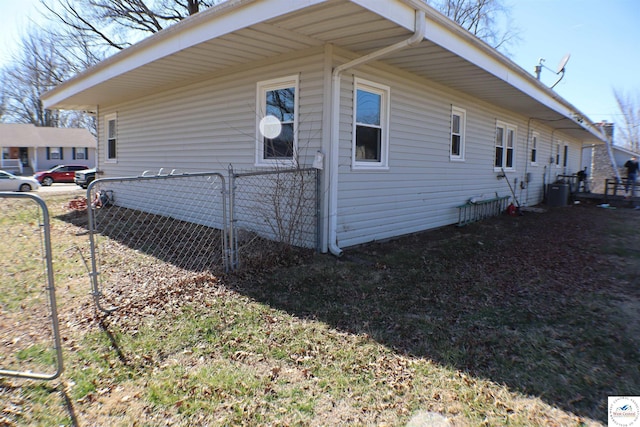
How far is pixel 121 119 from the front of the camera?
1072 centimetres

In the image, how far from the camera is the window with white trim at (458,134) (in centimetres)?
893

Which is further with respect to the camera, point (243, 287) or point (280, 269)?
point (280, 269)

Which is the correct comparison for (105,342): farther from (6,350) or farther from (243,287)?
(243,287)

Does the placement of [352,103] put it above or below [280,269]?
above

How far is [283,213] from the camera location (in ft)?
19.9

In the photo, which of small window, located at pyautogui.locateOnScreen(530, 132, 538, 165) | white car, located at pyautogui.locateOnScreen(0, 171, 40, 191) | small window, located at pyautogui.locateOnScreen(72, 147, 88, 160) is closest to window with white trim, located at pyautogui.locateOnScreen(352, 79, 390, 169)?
small window, located at pyautogui.locateOnScreen(530, 132, 538, 165)

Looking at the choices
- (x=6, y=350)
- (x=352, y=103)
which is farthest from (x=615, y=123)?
(x=6, y=350)

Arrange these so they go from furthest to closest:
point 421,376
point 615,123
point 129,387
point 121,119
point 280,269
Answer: point 615,123
point 121,119
point 280,269
point 421,376
point 129,387

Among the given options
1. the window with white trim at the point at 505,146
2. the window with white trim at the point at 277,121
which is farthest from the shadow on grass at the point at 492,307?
the window with white trim at the point at 505,146

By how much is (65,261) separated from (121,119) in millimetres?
6417

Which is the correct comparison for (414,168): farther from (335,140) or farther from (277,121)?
(277,121)

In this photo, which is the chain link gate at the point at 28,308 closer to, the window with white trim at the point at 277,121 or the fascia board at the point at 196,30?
the fascia board at the point at 196,30

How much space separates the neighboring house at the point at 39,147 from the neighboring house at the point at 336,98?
106 ft

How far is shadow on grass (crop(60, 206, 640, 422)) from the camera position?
2.86 meters
